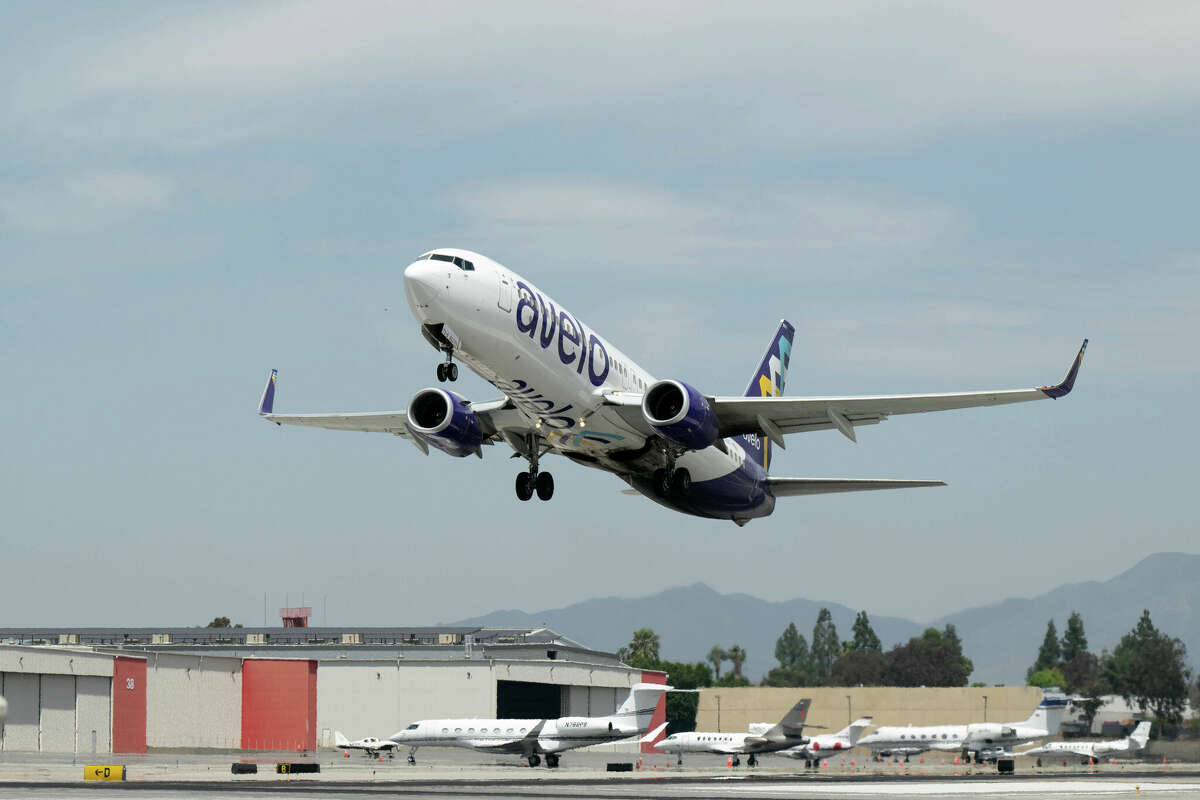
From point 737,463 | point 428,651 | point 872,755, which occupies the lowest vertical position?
point 872,755

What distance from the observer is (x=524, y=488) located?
170ft

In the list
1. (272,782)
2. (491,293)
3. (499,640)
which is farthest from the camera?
(499,640)

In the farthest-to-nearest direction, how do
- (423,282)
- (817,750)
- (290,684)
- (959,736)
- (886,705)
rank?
(886,705) < (959,736) < (290,684) < (817,750) < (423,282)

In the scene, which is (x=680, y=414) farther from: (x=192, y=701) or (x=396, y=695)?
(x=396, y=695)

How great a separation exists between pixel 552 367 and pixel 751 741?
63.7 metres

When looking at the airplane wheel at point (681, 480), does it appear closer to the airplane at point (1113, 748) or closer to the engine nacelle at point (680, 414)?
the engine nacelle at point (680, 414)

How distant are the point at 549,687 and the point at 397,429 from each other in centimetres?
7551

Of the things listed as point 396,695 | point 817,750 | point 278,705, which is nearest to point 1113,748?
point 817,750

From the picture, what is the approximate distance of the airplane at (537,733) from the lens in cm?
9238

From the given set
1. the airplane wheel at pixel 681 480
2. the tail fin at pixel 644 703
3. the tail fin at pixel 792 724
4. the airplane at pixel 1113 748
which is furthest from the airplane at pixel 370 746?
the airplane wheel at pixel 681 480

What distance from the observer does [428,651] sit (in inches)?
4771

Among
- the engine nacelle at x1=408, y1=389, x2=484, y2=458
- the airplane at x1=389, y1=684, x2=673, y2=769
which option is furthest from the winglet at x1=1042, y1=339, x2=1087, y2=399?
the airplane at x1=389, y1=684, x2=673, y2=769

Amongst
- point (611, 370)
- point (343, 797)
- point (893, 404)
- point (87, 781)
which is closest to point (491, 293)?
point (611, 370)

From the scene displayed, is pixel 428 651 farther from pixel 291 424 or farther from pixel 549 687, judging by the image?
pixel 291 424
